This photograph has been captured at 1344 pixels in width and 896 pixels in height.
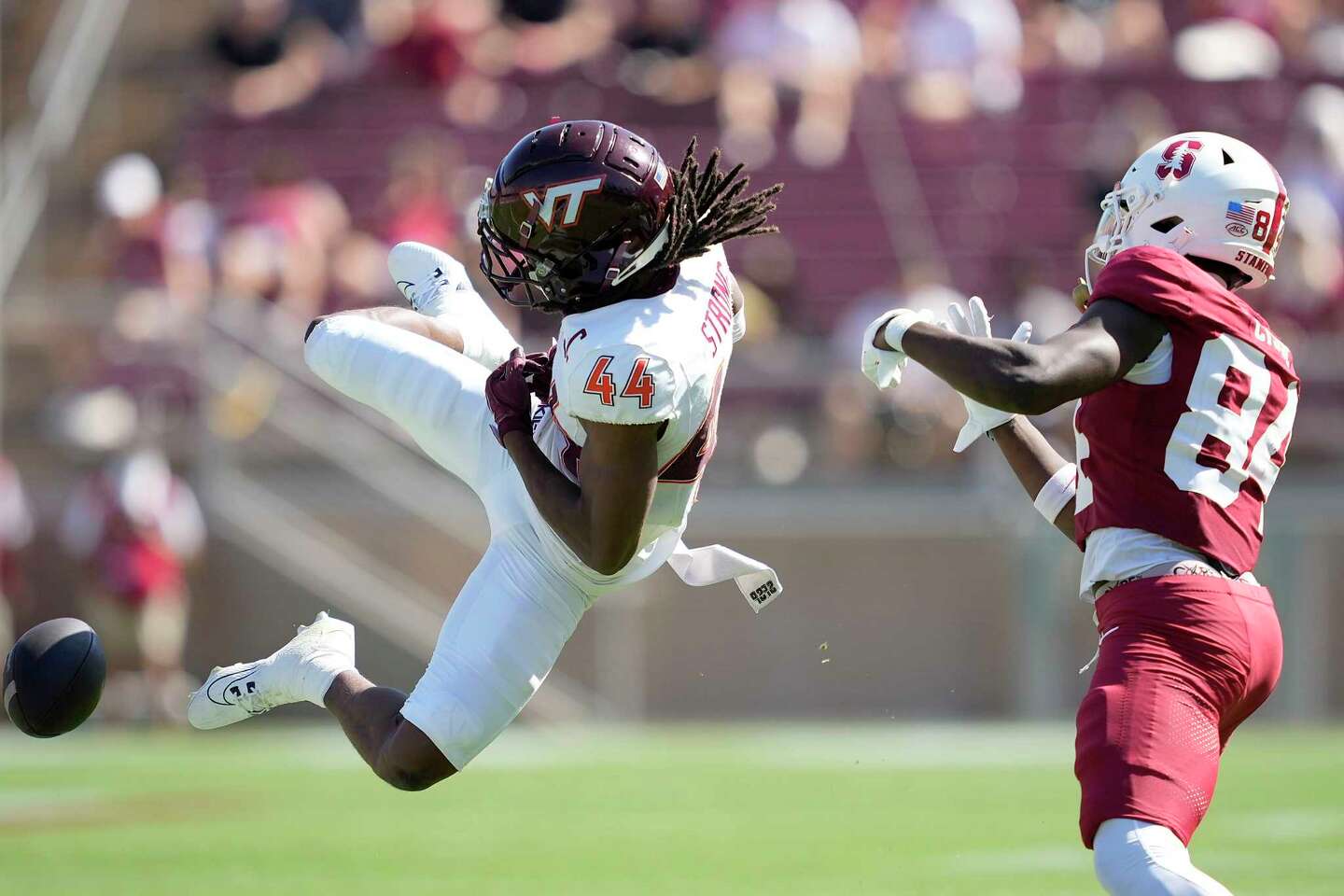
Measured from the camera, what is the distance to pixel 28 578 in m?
11.3

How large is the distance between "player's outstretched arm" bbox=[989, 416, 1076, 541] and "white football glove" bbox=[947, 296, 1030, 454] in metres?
0.07

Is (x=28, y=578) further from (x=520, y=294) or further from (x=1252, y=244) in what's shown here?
(x=1252, y=244)

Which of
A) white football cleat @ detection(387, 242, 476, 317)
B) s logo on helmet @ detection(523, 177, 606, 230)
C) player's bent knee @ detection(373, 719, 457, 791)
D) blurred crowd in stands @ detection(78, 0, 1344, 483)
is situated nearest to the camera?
s logo on helmet @ detection(523, 177, 606, 230)

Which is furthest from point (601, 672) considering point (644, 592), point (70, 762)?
point (70, 762)

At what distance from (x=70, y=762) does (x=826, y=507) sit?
4392 millimetres

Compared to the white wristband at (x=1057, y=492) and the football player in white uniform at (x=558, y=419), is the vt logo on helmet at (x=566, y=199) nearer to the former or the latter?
the football player in white uniform at (x=558, y=419)

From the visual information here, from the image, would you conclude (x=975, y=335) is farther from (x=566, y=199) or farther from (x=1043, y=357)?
(x=566, y=199)

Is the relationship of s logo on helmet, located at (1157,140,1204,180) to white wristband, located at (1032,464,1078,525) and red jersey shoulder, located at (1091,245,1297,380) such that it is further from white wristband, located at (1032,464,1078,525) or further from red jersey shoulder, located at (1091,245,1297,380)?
white wristband, located at (1032,464,1078,525)

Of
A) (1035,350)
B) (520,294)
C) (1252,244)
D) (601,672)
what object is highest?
(1252,244)

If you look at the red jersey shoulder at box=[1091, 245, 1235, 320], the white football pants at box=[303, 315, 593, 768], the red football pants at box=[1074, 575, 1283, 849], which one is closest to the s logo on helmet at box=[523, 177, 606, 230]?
the white football pants at box=[303, 315, 593, 768]

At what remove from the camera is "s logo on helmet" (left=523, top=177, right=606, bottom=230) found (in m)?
4.26

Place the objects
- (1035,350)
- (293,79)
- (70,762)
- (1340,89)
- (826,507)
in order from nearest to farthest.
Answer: (1035,350) < (70,762) < (826,507) < (1340,89) < (293,79)

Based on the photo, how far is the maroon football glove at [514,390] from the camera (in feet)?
14.8

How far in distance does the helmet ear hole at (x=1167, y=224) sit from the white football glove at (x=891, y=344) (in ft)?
1.63
